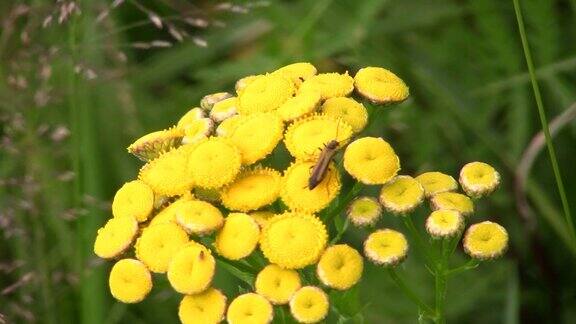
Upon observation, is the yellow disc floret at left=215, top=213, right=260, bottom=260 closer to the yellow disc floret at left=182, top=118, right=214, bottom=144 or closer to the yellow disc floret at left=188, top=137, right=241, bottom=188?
the yellow disc floret at left=188, top=137, right=241, bottom=188

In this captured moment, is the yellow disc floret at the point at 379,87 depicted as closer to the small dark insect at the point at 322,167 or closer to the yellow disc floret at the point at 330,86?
the yellow disc floret at the point at 330,86

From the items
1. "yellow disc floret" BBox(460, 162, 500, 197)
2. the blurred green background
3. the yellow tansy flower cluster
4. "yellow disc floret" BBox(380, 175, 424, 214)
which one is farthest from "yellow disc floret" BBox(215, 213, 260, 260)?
the blurred green background

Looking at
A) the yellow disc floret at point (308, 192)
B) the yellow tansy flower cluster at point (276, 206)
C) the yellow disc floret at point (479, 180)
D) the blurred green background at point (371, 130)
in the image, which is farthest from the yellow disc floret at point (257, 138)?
the blurred green background at point (371, 130)

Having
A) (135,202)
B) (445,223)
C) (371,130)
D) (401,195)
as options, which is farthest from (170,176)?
(371,130)

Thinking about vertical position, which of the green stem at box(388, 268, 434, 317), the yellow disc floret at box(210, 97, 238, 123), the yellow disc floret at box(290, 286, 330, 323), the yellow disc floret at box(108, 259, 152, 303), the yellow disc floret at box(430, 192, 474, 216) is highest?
the yellow disc floret at box(210, 97, 238, 123)

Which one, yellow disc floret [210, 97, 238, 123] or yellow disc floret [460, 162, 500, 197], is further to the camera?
yellow disc floret [210, 97, 238, 123]

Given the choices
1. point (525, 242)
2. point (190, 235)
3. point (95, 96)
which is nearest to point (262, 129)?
point (190, 235)
